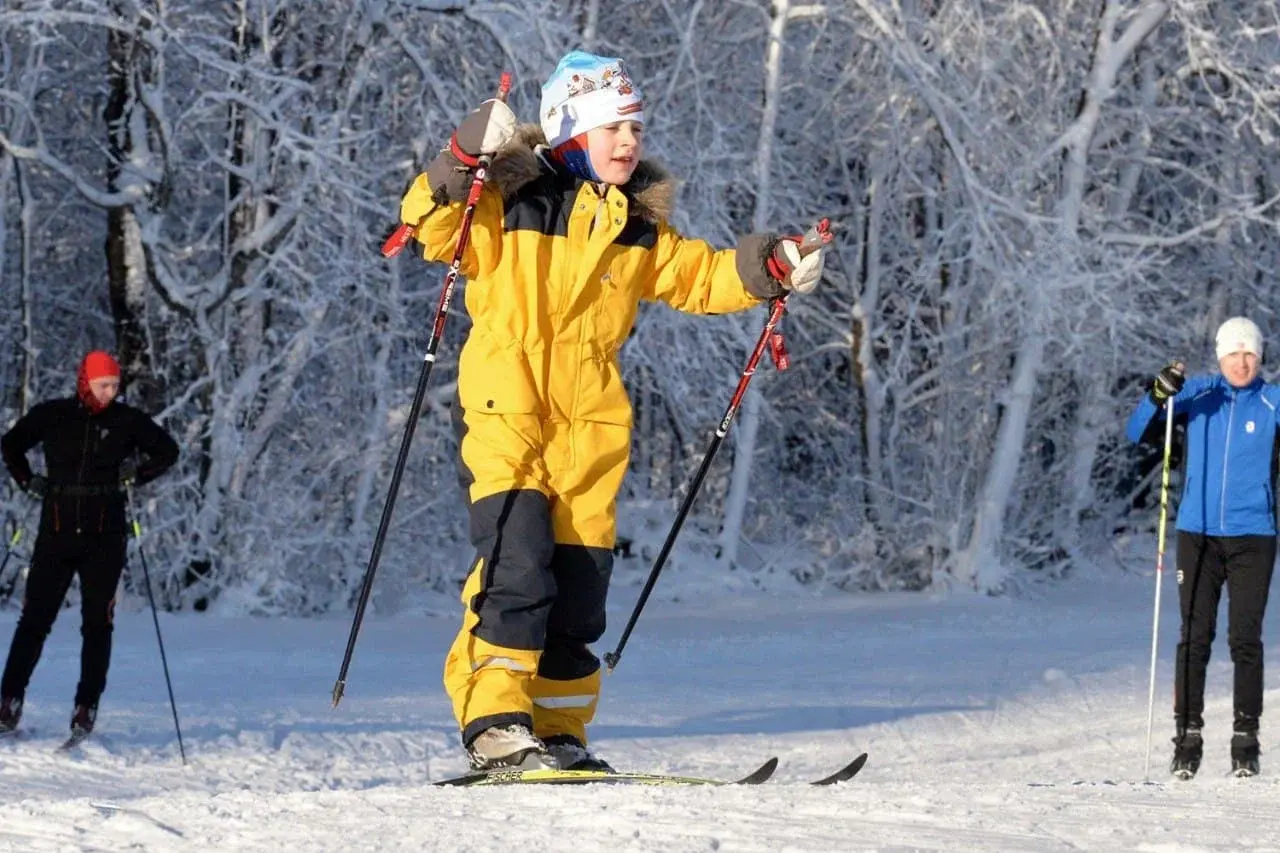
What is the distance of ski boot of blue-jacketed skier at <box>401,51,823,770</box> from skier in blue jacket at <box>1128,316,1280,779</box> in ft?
9.52

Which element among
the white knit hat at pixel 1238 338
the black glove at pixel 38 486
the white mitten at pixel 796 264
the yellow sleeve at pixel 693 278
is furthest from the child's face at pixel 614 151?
the black glove at pixel 38 486

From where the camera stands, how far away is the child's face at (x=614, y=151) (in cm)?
486

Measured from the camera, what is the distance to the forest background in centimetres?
1238

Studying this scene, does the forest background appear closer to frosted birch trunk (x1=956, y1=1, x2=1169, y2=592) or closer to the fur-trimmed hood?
frosted birch trunk (x1=956, y1=1, x2=1169, y2=592)

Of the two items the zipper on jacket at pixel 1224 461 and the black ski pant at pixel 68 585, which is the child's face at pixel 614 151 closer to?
the zipper on jacket at pixel 1224 461

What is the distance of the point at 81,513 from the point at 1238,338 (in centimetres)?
458

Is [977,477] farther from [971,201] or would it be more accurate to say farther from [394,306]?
[394,306]

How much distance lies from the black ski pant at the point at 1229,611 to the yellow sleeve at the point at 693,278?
2739mm

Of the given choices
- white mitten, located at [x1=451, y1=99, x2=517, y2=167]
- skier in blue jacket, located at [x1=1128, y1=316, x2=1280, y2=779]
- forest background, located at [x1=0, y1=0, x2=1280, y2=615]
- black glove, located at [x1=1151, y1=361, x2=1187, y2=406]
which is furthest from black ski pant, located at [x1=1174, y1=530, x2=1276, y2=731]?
forest background, located at [x1=0, y1=0, x2=1280, y2=615]

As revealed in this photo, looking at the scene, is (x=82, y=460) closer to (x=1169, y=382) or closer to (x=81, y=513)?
(x=81, y=513)

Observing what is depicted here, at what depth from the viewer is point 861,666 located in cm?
1091

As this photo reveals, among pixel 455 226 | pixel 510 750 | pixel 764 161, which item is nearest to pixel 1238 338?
pixel 455 226

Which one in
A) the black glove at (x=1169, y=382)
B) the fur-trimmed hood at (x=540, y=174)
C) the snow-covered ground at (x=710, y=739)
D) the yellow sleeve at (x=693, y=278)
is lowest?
the snow-covered ground at (x=710, y=739)

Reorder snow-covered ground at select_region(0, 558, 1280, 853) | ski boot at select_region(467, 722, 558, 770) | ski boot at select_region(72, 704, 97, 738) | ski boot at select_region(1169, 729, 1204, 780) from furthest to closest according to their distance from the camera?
1. ski boot at select_region(72, 704, 97, 738)
2. ski boot at select_region(1169, 729, 1204, 780)
3. ski boot at select_region(467, 722, 558, 770)
4. snow-covered ground at select_region(0, 558, 1280, 853)
